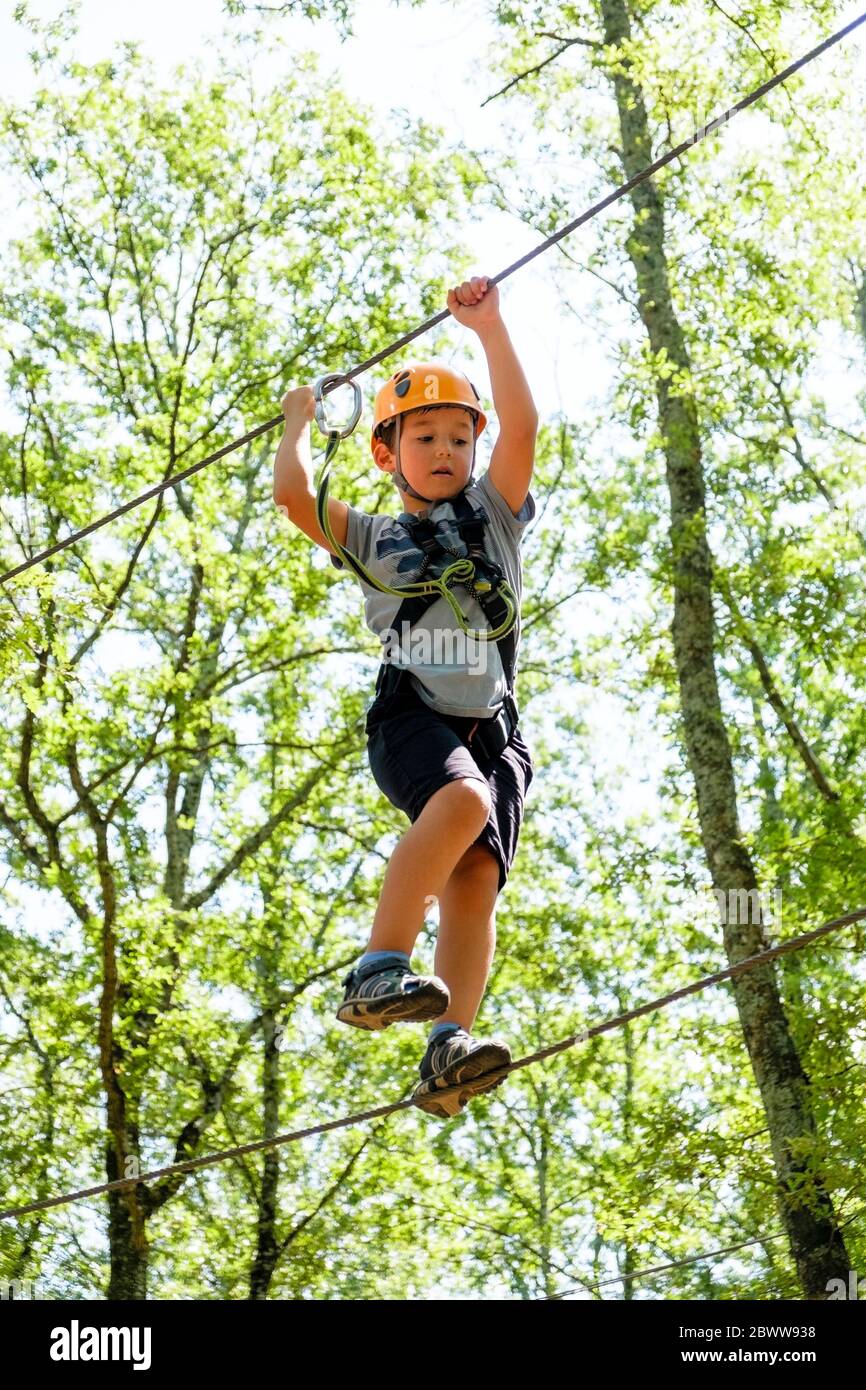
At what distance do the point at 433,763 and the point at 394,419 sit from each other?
853 millimetres

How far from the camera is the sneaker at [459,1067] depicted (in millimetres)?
2963

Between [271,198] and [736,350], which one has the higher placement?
[271,198]

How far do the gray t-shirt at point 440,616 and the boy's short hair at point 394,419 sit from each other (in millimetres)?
175

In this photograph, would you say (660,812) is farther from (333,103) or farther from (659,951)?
(333,103)

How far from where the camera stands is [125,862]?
44.3 feet

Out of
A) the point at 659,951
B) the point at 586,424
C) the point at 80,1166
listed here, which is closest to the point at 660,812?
the point at 659,951

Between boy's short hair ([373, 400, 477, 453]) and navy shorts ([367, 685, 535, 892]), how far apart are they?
25.0 inches

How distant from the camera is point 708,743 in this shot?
819 cm

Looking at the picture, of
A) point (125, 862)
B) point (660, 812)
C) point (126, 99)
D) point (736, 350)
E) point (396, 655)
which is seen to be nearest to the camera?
point (396, 655)

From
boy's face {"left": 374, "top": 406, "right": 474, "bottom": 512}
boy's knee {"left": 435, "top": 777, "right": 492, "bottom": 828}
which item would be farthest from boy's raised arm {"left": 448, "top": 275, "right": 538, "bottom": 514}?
boy's knee {"left": 435, "top": 777, "right": 492, "bottom": 828}

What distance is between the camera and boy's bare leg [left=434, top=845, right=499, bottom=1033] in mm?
3172

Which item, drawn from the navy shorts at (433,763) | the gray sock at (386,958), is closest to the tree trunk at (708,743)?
the navy shorts at (433,763)

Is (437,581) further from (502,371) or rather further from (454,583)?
(502,371)

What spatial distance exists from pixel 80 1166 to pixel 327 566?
5495 mm
